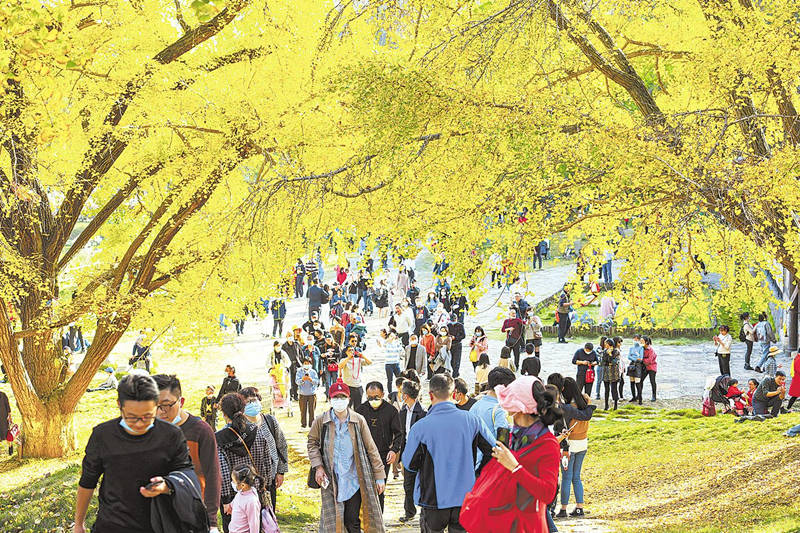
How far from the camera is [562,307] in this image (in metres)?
23.3

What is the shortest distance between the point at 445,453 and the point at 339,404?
1398 mm

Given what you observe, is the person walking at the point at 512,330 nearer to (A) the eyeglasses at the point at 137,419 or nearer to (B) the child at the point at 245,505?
(B) the child at the point at 245,505

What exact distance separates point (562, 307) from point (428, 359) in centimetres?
571

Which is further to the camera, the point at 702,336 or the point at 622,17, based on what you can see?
the point at 702,336

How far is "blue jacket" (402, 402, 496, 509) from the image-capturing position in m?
5.79

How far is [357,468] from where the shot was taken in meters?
6.82

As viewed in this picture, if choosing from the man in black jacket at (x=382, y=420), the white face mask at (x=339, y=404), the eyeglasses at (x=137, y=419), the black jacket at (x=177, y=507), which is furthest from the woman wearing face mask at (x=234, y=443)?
the eyeglasses at (x=137, y=419)

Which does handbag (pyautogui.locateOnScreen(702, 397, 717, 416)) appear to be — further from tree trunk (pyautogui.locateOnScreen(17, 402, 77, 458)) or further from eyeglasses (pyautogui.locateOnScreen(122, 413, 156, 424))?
eyeglasses (pyautogui.locateOnScreen(122, 413, 156, 424))

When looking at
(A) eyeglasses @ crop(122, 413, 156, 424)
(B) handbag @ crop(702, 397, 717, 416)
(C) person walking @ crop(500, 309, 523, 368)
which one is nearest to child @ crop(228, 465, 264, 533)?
(A) eyeglasses @ crop(122, 413, 156, 424)

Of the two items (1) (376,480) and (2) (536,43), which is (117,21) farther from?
(1) (376,480)

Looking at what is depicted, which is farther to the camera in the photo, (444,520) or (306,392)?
(306,392)

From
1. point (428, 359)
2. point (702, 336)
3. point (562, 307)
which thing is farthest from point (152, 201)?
point (702, 336)

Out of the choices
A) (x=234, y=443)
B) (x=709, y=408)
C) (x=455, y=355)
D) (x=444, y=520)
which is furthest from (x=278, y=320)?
(x=444, y=520)

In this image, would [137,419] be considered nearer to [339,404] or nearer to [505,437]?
[505,437]
